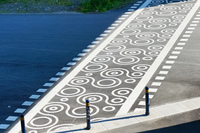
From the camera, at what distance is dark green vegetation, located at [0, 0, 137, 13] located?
88.6 ft

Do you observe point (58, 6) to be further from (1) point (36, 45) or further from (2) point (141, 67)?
(2) point (141, 67)

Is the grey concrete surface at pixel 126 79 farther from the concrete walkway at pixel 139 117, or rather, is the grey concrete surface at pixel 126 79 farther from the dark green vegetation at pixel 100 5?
the dark green vegetation at pixel 100 5

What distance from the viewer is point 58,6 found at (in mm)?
27781

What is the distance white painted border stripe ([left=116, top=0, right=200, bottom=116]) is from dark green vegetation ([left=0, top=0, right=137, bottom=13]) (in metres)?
4.87

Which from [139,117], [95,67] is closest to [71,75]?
[95,67]

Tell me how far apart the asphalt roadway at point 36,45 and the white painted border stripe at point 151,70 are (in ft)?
11.3

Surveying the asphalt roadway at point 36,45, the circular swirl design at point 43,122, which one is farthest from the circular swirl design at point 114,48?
the circular swirl design at point 43,122

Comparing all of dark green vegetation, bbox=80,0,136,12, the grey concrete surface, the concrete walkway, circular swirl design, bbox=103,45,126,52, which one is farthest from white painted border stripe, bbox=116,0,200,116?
dark green vegetation, bbox=80,0,136,12

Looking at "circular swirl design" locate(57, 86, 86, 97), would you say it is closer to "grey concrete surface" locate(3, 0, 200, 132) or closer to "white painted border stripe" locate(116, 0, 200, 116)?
"grey concrete surface" locate(3, 0, 200, 132)

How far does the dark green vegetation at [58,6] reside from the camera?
2702cm

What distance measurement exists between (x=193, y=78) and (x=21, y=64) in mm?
7068

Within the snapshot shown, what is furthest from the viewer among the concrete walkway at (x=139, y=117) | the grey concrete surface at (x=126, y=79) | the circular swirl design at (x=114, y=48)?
the circular swirl design at (x=114, y=48)

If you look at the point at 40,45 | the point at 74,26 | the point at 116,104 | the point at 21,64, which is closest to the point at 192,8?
the point at 74,26

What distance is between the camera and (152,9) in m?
26.5
